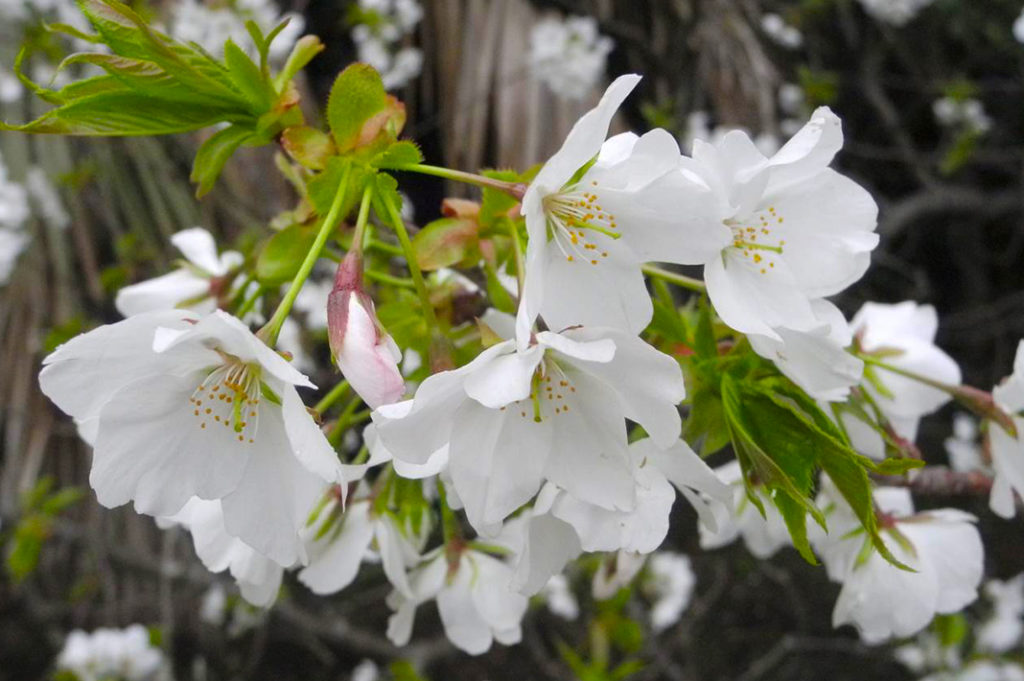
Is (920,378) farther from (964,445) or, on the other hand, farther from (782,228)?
(964,445)

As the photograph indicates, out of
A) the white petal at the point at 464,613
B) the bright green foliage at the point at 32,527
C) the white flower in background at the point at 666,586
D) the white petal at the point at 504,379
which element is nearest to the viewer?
the white petal at the point at 504,379

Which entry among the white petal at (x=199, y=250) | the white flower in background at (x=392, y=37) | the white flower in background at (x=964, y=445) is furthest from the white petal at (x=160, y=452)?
the white flower in background at (x=964, y=445)

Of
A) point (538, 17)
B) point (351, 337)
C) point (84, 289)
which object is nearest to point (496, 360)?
point (351, 337)

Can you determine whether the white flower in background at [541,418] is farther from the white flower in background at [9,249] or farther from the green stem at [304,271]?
the white flower in background at [9,249]

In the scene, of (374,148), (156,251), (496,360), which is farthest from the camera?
(156,251)

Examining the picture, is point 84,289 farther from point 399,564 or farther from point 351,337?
point 351,337

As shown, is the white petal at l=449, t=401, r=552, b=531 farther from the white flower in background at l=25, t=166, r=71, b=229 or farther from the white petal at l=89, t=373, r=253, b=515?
the white flower in background at l=25, t=166, r=71, b=229

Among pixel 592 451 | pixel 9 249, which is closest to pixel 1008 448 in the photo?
pixel 592 451
